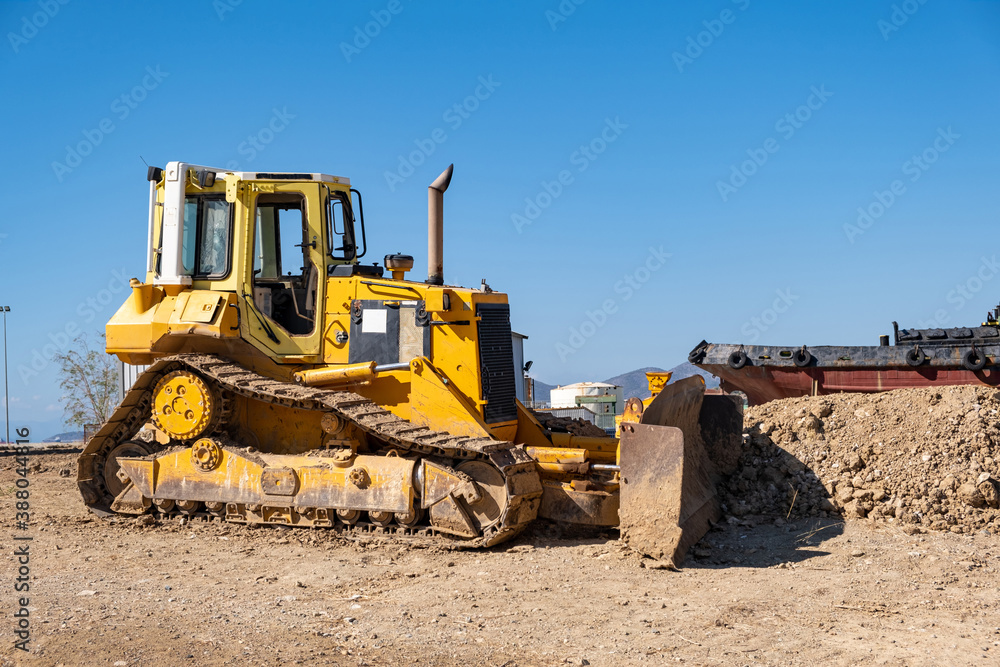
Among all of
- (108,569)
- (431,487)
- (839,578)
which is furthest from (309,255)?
(839,578)

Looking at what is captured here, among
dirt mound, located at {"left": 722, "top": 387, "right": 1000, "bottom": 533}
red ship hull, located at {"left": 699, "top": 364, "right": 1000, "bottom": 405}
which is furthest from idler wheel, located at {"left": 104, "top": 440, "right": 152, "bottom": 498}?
red ship hull, located at {"left": 699, "top": 364, "right": 1000, "bottom": 405}

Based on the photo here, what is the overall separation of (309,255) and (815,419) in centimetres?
610

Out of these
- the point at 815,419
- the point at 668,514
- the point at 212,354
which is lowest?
the point at 668,514

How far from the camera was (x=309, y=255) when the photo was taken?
995cm

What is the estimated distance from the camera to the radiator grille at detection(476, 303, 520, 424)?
954 centimetres

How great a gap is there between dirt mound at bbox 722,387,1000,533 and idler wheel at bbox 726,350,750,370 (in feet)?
10.8

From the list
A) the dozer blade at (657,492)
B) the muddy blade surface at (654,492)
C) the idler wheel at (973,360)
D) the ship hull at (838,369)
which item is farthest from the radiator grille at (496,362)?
the idler wheel at (973,360)

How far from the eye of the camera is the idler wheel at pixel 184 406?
9.58 m

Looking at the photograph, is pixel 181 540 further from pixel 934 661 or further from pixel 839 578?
pixel 934 661

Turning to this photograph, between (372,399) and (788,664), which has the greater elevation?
(372,399)

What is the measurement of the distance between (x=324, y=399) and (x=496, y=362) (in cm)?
192

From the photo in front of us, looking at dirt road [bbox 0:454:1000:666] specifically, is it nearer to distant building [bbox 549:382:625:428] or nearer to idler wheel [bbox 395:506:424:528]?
idler wheel [bbox 395:506:424:528]

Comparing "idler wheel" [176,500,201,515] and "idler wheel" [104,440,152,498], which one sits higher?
"idler wheel" [104,440,152,498]

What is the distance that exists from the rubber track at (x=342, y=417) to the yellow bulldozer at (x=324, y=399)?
24 millimetres
